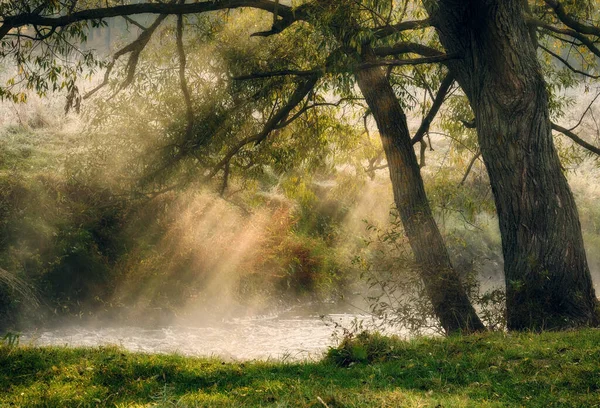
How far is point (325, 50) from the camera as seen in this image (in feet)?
31.5

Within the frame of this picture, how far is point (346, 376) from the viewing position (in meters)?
5.82

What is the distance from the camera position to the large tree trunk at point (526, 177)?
26.0 feet

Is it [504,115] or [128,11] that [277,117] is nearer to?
[128,11]

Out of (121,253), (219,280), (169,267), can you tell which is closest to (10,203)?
(121,253)

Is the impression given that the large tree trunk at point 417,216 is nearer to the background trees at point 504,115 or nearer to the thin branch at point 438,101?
the background trees at point 504,115

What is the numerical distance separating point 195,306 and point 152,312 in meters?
0.95

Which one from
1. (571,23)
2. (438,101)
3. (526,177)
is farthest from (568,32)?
(526,177)

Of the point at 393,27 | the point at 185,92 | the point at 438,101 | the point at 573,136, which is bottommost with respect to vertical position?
the point at 573,136

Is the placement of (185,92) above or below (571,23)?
below

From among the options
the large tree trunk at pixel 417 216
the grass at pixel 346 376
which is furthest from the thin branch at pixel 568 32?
the grass at pixel 346 376

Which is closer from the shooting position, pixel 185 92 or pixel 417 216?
pixel 417 216

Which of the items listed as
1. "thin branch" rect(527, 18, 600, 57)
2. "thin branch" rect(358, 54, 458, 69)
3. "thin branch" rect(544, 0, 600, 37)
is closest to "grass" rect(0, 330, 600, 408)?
"thin branch" rect(358, 54, 458, 69)

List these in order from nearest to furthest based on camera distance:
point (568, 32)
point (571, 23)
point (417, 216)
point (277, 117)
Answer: point (571, 23), point (417, 216), point (568, 32), point (277, 117)

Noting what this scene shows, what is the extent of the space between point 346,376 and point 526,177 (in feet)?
11.9
